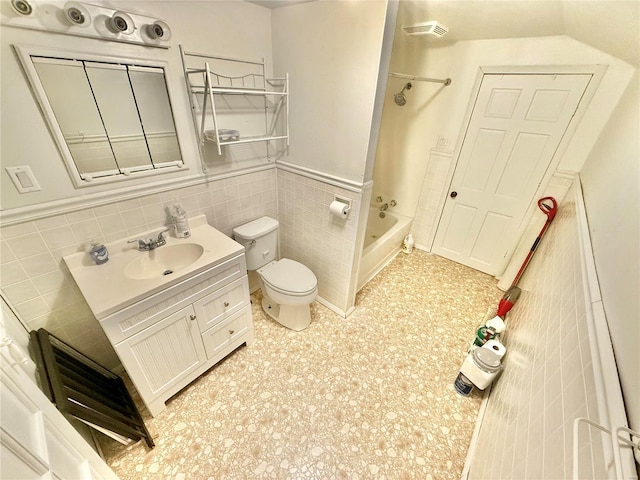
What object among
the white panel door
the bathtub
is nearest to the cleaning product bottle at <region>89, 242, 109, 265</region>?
the bathtub

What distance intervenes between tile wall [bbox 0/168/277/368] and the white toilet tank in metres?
0.27

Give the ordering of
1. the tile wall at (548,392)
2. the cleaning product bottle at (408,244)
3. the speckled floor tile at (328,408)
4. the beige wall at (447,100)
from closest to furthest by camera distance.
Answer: the tile wall at (548,392) < the speckled floor tile at (328,408) < the beige wall at (447,100) < the cleaning product bottle at (408,244)

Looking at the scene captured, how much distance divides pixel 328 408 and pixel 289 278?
0.86 meters

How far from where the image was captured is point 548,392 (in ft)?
2.64

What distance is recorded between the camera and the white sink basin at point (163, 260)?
1393 mm

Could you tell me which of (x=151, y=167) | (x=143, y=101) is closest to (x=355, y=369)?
(x=151, y=167)

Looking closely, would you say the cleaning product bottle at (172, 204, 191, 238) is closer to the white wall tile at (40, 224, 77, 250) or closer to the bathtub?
the white wall tile at (40, 224, 77, 250)

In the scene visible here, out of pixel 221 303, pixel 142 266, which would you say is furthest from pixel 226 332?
pixel 142 266

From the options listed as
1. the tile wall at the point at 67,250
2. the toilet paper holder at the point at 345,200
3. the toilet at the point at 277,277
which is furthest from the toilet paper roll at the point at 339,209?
the tile wall at the point at 67,250

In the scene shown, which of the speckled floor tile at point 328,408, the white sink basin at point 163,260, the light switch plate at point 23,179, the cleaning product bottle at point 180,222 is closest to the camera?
the light switch plate at point 23,179

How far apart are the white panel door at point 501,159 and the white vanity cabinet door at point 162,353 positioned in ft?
8.60

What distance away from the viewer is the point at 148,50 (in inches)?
49.5

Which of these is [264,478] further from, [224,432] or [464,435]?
[464,435]

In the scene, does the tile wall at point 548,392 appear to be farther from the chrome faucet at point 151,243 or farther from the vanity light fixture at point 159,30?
the vanity light fixture at point 159,30
